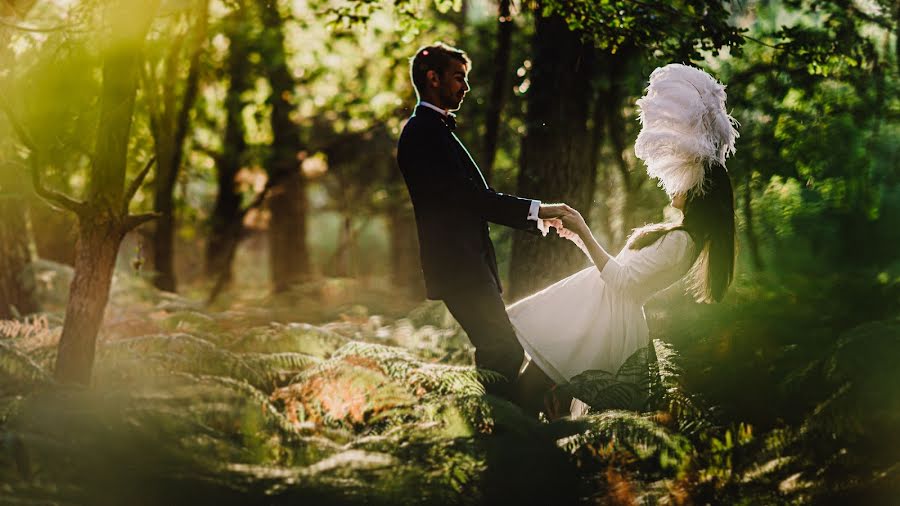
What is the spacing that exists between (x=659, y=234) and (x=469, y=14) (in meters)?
9.23

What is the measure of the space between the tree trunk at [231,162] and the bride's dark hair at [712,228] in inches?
380

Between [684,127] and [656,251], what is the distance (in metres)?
0.64

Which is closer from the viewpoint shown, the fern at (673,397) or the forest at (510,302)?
the forest at (510,302)

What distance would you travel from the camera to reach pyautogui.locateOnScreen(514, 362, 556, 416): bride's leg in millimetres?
4605

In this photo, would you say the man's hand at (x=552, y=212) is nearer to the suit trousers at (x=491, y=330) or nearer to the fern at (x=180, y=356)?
the suit trousers at (x=491, y=330)

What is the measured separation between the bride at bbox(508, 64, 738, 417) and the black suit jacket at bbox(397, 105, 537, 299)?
0.38 m

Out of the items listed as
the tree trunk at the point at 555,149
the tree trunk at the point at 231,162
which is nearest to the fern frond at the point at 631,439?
the tree trunk at the point at 555,149

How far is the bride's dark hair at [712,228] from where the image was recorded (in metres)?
4.19

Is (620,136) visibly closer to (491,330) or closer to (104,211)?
(491,330)

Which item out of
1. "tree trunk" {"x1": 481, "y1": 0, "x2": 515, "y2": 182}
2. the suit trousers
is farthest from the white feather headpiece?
"tree trunk" {"x1": 481, "y1": 0, "x2": 515, "y2": 182}

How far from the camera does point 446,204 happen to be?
439cm

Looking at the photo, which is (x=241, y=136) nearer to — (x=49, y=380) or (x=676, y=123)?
(x=49, y=380)

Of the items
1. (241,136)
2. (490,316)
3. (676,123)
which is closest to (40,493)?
(490,316)

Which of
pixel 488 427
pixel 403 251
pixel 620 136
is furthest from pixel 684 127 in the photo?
pixel 403 251
